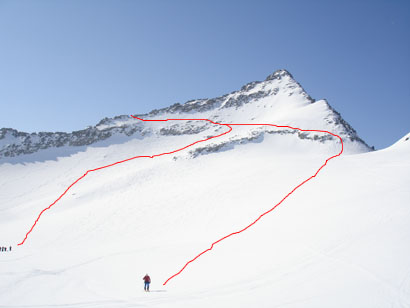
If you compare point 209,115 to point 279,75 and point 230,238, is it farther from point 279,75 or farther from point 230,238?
point 230,238

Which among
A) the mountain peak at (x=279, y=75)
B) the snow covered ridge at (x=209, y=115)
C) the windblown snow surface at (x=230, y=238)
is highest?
the mountain peak at (x=279, y=75)

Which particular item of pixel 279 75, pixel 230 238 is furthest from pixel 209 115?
pixel 230 238

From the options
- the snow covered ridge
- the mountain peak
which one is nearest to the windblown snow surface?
the snow covered ridge

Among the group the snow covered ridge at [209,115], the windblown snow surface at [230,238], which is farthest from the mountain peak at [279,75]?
the windblown snow surface at [230,238]

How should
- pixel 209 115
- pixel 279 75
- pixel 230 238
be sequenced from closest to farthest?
pixel 230 238
pixel 209 115
pixel 279 75

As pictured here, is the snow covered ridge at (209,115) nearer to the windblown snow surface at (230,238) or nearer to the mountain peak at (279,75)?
the mountain peak at (279,75)
